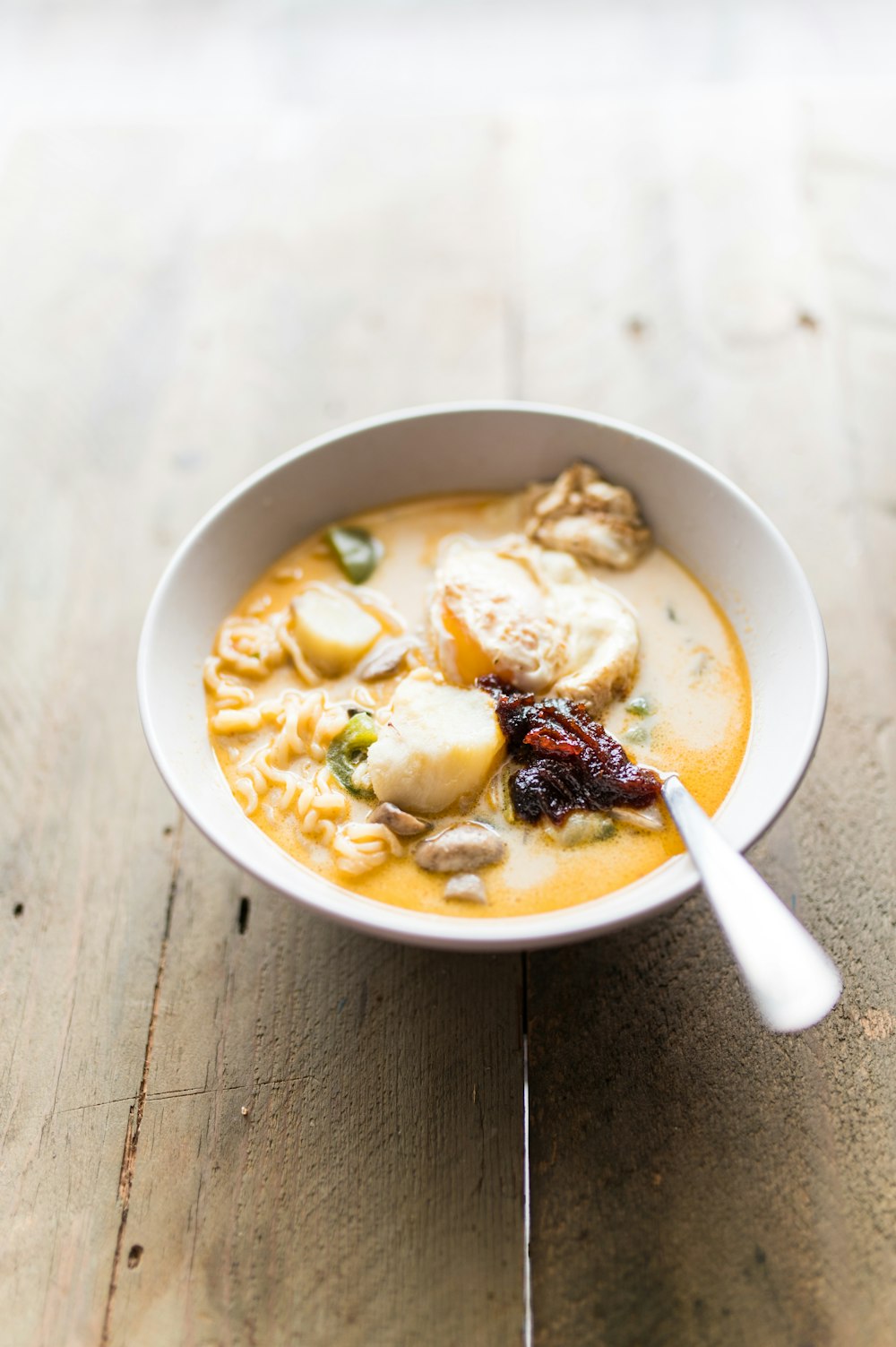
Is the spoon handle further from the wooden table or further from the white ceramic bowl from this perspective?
the wooden table

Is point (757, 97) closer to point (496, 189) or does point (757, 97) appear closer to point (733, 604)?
point (496, 189)

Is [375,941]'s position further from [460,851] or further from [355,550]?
[355,550]

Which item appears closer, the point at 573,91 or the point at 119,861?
the point at 119,861

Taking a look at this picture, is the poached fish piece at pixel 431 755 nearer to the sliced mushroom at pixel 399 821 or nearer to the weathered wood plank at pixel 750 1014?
the sliced mushroom at pixel 399 821

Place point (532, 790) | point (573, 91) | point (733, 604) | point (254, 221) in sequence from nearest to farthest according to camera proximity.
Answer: point (532, 790), point (733, 604), point (254, 221), point (573, 91)

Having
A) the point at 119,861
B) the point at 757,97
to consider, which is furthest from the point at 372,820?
the point at 757,97

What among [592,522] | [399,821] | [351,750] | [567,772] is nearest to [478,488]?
[592,522]

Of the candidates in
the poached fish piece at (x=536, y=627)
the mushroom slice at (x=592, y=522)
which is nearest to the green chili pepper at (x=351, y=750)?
the poached fish piece at (x=536, y=627)
